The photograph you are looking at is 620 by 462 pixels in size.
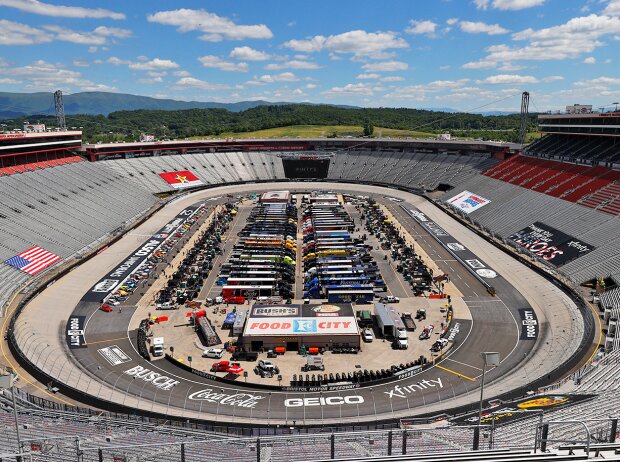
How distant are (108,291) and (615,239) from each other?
61357mm

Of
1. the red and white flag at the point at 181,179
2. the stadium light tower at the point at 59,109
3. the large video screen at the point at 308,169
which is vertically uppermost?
the stadium light tower at the point at 59,109

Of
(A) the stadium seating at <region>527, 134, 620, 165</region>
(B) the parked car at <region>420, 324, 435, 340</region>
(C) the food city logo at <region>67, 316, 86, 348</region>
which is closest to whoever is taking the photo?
(C) the food city logo at <region>67, 316, 86, 348</region>

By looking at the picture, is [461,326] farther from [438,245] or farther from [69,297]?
[69,297]

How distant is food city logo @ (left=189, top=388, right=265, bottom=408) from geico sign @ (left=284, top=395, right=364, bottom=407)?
2336mm

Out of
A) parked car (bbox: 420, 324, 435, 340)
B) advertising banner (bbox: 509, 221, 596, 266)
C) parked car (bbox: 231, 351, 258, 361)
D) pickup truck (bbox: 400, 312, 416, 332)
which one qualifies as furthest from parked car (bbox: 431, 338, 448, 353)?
advertising banner (bbox: 509, 221, 596, 266)

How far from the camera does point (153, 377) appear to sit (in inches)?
1419

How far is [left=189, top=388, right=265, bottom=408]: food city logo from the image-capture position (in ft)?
107

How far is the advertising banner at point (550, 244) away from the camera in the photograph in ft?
190

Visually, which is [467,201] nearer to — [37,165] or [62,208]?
[62,208]

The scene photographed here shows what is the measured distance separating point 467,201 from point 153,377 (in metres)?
74.7

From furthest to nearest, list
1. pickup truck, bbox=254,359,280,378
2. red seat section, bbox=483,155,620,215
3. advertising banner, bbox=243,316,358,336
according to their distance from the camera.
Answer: red seat section, bbox=483,155,620,215, advertising banner, bbox=243,316,358,336, pickup truck, bbox=254,359,280,378

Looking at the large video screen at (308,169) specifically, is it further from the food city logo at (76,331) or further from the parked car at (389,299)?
the food city logo at (76,331)

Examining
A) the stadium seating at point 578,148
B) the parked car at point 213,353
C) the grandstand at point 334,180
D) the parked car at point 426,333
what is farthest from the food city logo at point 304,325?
the stadium seating at point 578,148

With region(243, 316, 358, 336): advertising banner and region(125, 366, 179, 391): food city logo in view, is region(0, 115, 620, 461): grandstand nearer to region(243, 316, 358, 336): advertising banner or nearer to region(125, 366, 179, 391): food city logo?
region(125, 366, 179, 391): food city logo
